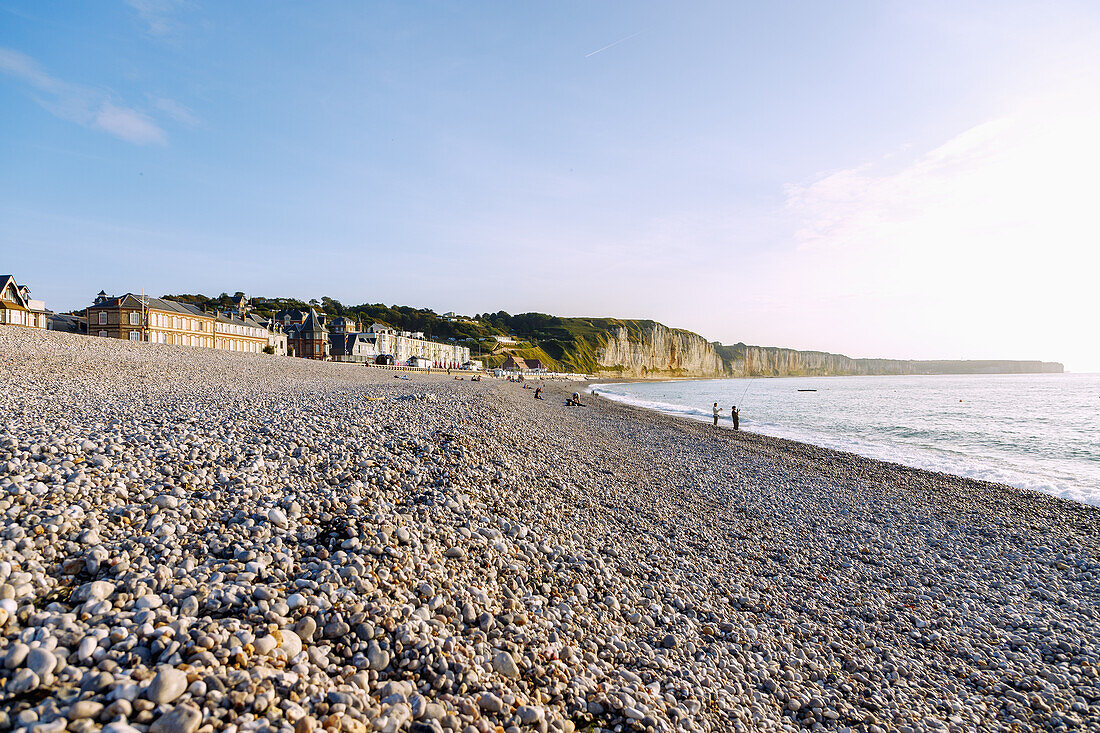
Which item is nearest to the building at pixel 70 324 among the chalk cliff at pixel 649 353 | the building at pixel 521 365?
the building at pixel 521 365

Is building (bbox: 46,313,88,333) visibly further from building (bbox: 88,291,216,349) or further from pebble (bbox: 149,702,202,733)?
pebble (bbox: 149,702,202,733)

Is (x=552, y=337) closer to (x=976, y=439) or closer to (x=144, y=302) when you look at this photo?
(x=144, y=302)

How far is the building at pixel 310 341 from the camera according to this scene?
7419 centimetres

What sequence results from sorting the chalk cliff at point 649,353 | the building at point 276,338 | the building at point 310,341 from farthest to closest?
the chalk cliff at point 649,353 < the building at point 310,341 < the building at point 276,338

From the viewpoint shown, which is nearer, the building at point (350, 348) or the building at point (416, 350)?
the building at point (350, 348)

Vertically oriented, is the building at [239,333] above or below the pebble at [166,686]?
above

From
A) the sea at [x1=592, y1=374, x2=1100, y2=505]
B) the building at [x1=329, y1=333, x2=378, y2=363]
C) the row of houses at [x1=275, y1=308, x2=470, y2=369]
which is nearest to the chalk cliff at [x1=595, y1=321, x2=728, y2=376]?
the row of houses at [x1=275, y1=308, x2=470, y2=369]

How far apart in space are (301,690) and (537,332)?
16637 centimetres

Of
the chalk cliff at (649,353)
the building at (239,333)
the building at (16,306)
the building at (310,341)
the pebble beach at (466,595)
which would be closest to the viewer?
the pebble beach at (466,595)

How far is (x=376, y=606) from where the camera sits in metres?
4.57

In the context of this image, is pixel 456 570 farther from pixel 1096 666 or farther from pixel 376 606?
pixel 1096 666

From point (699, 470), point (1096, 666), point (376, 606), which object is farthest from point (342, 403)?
point (1096, 666)

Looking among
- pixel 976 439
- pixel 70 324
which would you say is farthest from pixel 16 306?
pixel 976 439

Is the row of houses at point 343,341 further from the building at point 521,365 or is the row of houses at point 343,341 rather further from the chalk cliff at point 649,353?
the chalk cliff at point 649,353
